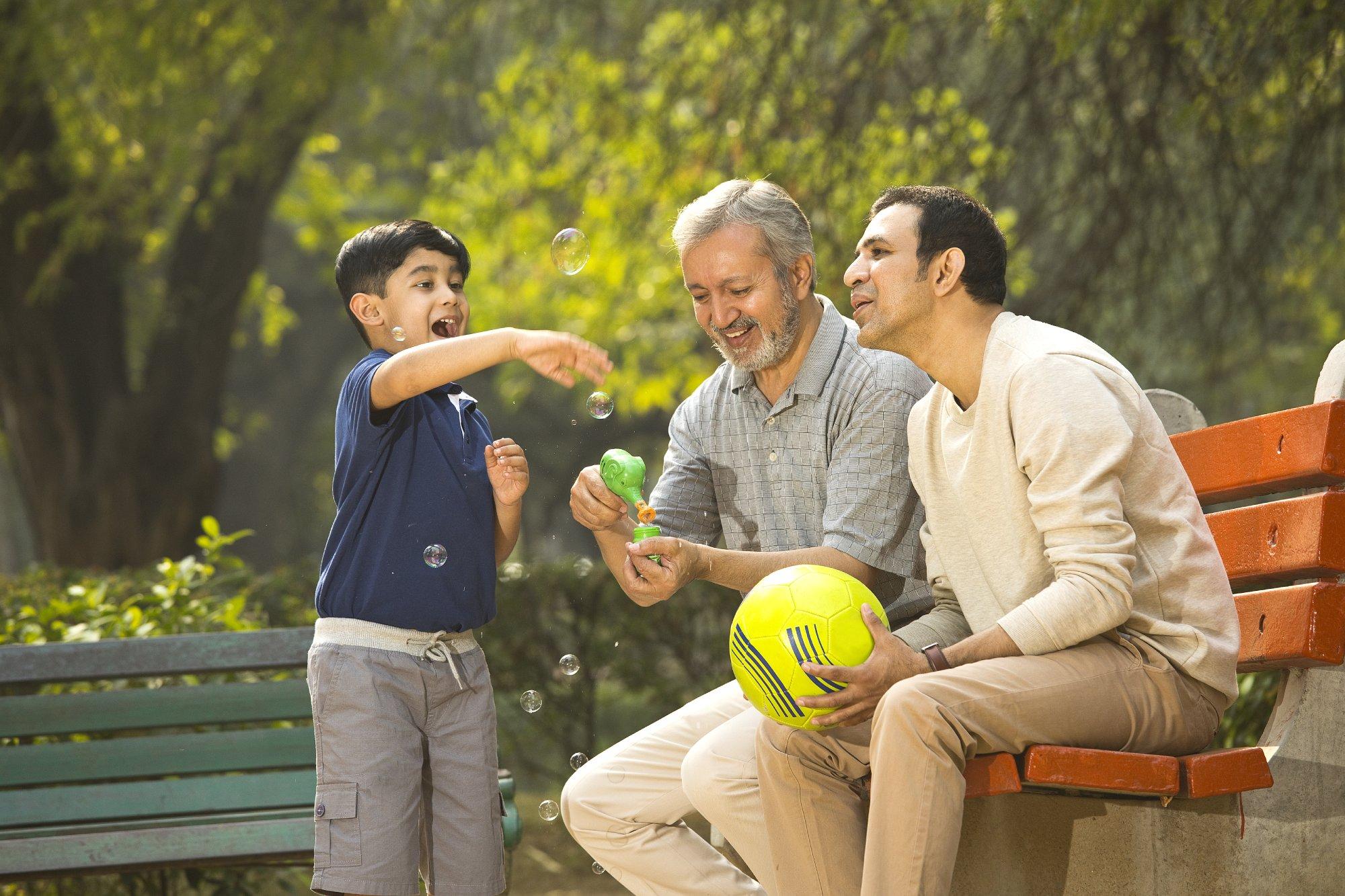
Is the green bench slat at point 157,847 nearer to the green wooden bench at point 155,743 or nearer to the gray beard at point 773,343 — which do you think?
the green wooden bench at point 155,743

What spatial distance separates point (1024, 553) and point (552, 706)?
3.90 meters

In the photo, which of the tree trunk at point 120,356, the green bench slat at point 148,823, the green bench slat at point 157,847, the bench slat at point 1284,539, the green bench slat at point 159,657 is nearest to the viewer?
the bench slat at point 1284,539

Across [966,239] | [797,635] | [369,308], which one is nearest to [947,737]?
[797,635]

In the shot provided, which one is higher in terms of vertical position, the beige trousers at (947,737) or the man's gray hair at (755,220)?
the man's gray hair at (755,220)

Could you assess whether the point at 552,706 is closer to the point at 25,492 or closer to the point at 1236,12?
the point at 1236,12

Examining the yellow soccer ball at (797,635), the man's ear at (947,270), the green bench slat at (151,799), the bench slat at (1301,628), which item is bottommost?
the green bench slat at (151,799)

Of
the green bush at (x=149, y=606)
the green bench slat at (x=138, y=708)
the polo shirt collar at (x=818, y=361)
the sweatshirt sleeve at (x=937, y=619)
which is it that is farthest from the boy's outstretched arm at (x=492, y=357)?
the green bush at (x=149, y=606)

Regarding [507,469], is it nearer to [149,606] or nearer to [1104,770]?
[1104,770]

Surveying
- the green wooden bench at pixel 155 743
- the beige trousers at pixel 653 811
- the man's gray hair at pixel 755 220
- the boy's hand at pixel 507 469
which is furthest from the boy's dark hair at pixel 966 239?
the green wooden bench at pixel 155 743

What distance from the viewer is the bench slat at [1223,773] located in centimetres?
290

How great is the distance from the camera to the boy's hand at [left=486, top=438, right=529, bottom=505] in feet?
11.9

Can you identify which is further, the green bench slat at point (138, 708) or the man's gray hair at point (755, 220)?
the green bench slat at point (138, 708)

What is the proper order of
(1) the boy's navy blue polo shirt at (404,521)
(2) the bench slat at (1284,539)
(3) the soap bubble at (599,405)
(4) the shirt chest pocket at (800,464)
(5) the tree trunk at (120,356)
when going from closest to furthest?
(2) the bench slat at (1284,539) < (1) the boy's navy blue polo shirt at (404,521) < (4) the shirt chest pocket at (800,464) < (3) the soap bubble at (599,405) < (5) the tree trunk at (120,356)

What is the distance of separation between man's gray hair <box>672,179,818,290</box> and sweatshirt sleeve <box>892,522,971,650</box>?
2.92ft
